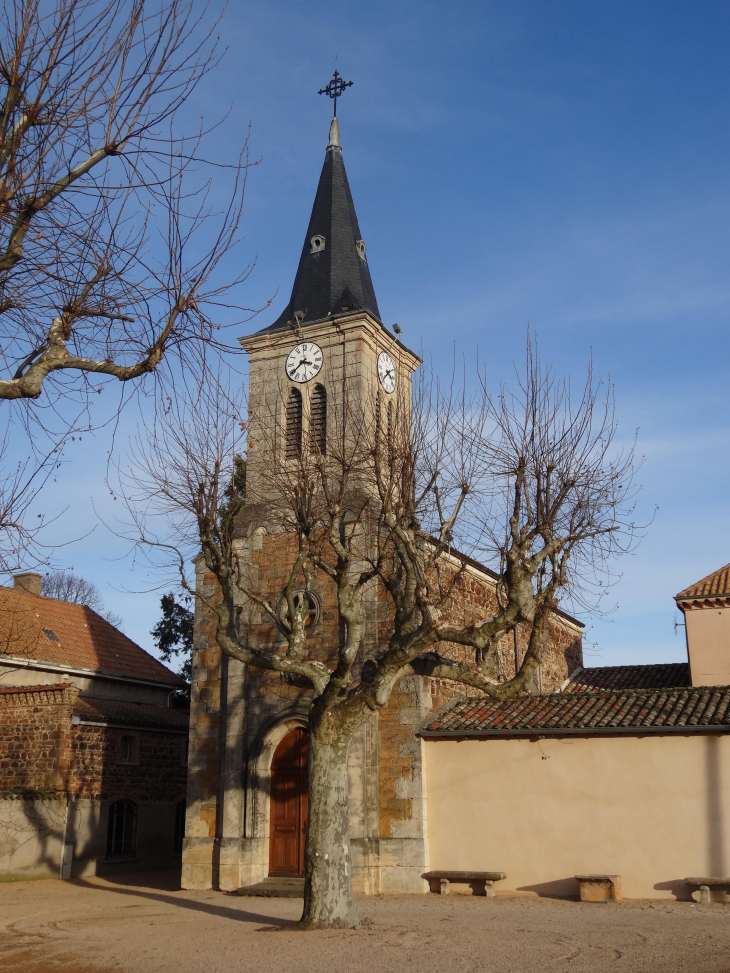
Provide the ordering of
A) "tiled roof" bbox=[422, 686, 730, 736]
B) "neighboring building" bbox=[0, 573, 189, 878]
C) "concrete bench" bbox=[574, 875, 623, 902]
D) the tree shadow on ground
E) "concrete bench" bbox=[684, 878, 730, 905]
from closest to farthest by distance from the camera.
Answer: the tree shadow on ground < "concrete bench" bbox=[684, 878, 730, 905] < "concrete bench" bbox=[574, 875, 623, 902] < "tiled roof" bbox=[422, 686, 730, 736] < "neighboring building" bbox=[0, 573, 189, 878]

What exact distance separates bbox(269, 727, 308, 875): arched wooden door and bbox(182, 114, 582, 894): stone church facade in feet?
0.08

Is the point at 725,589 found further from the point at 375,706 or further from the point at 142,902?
the point at 142,902

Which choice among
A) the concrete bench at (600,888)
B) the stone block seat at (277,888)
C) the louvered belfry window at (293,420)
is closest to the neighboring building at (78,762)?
the stone block seat at (277,888)

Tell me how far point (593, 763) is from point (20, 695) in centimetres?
1274

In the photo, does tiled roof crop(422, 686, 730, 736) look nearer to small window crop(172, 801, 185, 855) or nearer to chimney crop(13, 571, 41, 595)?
small window crop(172, 801, 185, 855)

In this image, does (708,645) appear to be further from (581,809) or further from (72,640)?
(72,640)

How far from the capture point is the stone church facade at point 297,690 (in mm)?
15750

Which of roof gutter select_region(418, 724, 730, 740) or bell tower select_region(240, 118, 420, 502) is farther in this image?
bell tower select_region(240, 118, 420, 502)

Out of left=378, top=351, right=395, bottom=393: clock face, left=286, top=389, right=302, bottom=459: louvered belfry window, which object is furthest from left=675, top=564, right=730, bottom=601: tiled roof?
left=286, top=389, right=302, bottom=459: louvered belfry window

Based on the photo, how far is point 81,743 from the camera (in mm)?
19984

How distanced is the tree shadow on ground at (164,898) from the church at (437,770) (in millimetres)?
946

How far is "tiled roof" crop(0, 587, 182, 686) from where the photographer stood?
22.8 meters

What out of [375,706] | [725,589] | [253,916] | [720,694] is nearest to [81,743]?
[253,916]

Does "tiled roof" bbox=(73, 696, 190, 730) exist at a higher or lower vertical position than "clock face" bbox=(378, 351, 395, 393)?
lower
